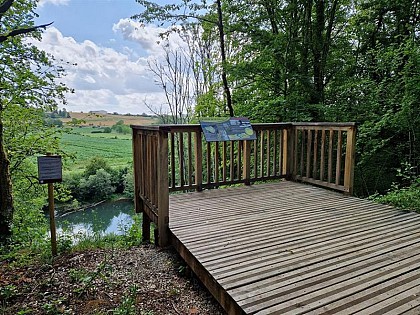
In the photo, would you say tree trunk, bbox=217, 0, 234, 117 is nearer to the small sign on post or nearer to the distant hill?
the distant hill

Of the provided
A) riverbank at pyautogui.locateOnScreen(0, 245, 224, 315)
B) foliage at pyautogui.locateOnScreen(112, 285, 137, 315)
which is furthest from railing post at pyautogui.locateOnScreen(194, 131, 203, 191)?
foliage at pyautogui.locateOnScreen(112, 285, 137, 315)

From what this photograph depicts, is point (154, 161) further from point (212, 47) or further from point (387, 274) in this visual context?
point (212, 47)

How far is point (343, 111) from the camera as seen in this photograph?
195 inches

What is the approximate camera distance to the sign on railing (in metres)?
3.58

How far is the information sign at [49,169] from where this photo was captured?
2566mm

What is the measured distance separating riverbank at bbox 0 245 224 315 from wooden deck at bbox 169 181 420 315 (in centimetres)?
18

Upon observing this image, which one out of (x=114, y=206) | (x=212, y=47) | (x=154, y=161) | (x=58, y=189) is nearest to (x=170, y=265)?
(x=154, y=161)

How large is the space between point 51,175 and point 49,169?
0.20 ft

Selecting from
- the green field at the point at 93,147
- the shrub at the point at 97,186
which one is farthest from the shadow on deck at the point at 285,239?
the shrub at the point at 97,186

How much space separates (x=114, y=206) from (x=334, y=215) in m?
14.2

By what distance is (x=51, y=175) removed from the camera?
2.61 meters

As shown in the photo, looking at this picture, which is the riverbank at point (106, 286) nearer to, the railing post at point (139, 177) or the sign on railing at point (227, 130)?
the railing post at point (139, 177)

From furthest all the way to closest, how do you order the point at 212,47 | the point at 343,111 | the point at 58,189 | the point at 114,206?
the point at 114,206
the point at 212,47
the point at 58,189
the point at 343,111

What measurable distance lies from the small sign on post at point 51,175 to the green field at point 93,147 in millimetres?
1687
